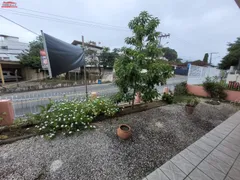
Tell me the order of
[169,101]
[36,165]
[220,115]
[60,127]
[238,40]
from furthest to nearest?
[238,40] < [169,101] < [220,115] < [60,127] < [36,165]

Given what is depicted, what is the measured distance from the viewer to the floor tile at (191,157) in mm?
1804

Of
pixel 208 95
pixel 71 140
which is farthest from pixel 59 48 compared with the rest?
pixel 208 95

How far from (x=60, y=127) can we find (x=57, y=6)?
7.55 metres

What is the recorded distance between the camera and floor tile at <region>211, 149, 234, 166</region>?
1.82 m

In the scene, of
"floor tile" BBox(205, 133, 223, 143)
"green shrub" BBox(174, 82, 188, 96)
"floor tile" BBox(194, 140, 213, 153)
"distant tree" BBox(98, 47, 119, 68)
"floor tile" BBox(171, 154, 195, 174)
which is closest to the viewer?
"floor tile" BBox(171, 154, 195, 174)

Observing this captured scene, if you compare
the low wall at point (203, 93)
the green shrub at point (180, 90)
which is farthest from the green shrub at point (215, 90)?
the green shrub at point (180, 90)

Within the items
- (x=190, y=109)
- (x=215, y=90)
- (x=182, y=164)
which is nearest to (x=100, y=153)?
(x=182, y=164)

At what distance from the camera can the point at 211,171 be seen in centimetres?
162

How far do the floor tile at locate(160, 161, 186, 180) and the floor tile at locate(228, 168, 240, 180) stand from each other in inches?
28.2

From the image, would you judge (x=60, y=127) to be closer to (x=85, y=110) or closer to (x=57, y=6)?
(x=85, y=110)

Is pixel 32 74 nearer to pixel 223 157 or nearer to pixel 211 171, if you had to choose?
pixel 211 171

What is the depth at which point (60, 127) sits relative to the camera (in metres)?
2.38

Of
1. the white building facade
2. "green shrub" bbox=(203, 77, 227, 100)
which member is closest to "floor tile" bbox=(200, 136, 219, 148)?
"green shrub" bbox=(203, 77, 227, 100)

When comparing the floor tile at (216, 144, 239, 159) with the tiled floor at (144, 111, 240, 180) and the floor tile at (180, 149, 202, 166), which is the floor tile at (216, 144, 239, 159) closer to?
the tiled floor at (144, 111, 240, 180)
